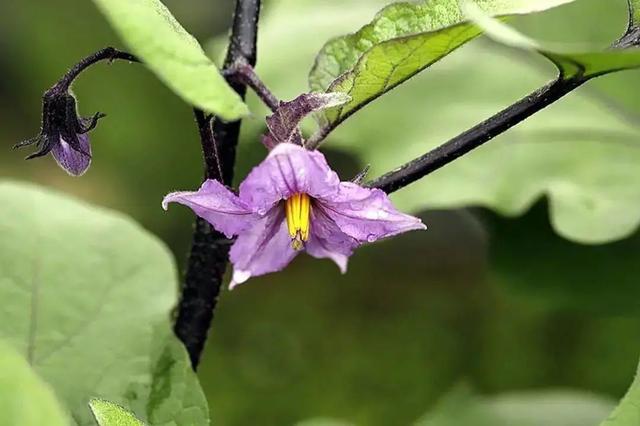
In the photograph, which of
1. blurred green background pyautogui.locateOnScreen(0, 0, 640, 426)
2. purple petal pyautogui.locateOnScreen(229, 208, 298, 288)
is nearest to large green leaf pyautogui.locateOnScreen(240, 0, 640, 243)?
blurred green background pyautogui.locateOnScreen(0, 0, 640, 426)

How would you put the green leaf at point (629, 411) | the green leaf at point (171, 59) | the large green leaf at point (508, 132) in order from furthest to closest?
the large green leaf at point (508, 132), the green leaf at point (629, 411), the green leaf at point (171, 59)

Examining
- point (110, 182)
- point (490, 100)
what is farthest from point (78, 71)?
point (110, 182)

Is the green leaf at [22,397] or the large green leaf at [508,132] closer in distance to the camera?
the green leaf at [22,397]

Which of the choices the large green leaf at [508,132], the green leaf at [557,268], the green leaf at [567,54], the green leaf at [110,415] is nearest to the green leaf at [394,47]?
the green leaf at [567,54]

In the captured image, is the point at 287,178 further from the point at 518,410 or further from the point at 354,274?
the point at 354,274

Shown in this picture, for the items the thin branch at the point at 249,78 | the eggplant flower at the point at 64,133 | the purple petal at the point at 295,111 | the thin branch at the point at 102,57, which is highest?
the thin branch at the point at 102,57

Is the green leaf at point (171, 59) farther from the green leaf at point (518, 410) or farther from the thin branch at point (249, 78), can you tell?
the green leaf at point (518, 410)

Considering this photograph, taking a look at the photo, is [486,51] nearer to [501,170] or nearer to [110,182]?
[501,170]

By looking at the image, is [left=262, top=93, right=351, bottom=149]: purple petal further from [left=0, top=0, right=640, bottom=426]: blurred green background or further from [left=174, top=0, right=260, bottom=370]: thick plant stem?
[left=0, top=0, right=640, bottom=426]: blurred green background
